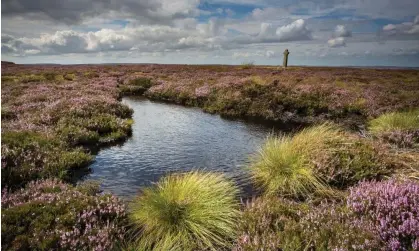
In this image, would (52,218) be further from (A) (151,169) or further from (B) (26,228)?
(A) (151,169)

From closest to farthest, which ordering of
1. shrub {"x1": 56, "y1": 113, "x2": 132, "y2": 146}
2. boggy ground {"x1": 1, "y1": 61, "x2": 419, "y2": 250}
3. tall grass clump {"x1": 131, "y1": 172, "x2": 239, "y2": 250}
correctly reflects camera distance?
boggy ground {"x1": 1, "y1": 61, "x2": 419, "y2": 250} < tall grass clump {"x1": 131, "y1": 172, "x2": 239, "y2": 250} < shrub {"x1": 56, "y1": 113, "x2": 132, "y2": 146}

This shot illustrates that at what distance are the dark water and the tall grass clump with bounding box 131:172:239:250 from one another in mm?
1906

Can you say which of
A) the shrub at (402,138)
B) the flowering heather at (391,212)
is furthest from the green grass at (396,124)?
the flowering heather at (391,212)

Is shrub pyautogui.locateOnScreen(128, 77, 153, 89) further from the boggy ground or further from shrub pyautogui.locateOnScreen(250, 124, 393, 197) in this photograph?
shrub pyautogui.locateOnScreen(250, 124, 393, 197)

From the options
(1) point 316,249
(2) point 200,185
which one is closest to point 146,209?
(2) point 200,185

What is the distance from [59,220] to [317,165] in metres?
6.12

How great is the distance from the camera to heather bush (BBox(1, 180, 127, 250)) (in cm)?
539

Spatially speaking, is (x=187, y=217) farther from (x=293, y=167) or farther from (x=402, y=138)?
(x=402, y=138)

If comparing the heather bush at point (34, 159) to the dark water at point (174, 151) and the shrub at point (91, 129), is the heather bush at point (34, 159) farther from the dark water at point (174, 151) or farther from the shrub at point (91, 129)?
the shrub at point (91, 129)

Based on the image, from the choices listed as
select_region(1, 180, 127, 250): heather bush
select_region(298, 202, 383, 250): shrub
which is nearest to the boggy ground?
select_region(1, 180, 127, 250): heather bush

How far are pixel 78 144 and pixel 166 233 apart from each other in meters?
8.18

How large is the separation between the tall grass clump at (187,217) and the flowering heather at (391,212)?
2394mm

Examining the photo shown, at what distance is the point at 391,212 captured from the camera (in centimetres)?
547

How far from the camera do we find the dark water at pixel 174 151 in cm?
989
